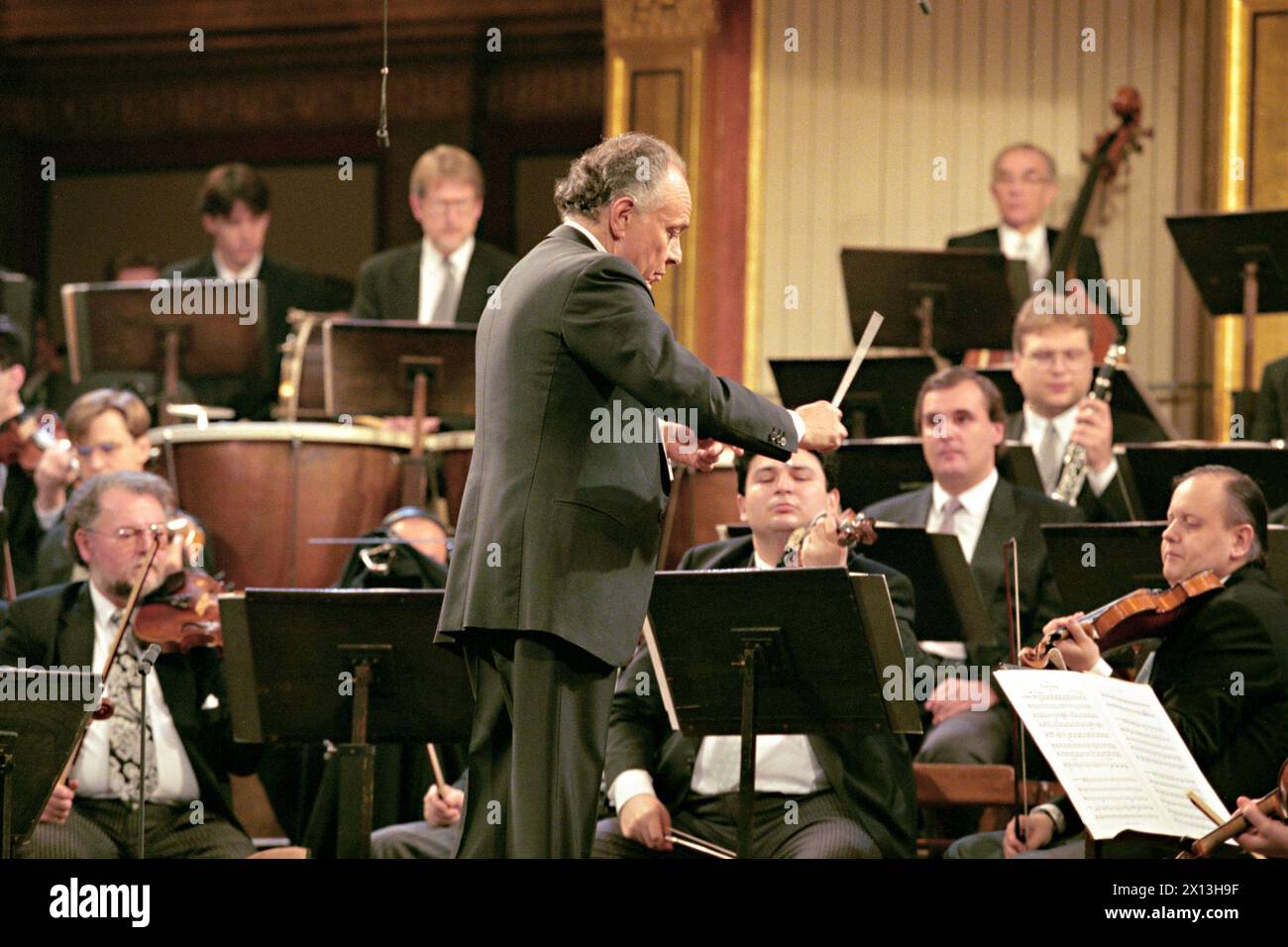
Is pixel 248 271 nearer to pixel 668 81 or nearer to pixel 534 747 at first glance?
pixel 668 81

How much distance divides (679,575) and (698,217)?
421 centimetres

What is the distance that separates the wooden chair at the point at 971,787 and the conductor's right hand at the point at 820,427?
1375 mm

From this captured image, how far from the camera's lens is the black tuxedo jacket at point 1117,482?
5418 mm

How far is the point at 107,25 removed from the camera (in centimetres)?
A: 966

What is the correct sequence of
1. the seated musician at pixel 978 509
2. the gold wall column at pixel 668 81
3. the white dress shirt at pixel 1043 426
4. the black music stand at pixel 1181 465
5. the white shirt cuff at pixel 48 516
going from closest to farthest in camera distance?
the black music stand at pixel 1181 465, the seated musician at pixel 978 509, the white dress shirt at pixel 1043 426, the white shirt cuff at pixel 48 516, the gold wall column at pixel 668 81

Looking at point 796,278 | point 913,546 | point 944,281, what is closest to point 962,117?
point 796,278

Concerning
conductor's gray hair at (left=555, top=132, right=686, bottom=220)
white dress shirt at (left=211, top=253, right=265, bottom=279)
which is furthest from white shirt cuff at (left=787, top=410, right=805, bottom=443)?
white dress shirt at (left=211, top=253, right=265, bottom=279)

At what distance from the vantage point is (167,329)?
6.41 m

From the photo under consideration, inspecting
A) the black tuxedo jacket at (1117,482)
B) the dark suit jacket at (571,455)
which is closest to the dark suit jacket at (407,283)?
→ the black tuxedo jacket at (1117,482)

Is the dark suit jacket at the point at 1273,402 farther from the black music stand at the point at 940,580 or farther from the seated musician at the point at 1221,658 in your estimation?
the seated musician at the point at 1221,658

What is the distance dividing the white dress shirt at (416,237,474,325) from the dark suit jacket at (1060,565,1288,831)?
3.54 m

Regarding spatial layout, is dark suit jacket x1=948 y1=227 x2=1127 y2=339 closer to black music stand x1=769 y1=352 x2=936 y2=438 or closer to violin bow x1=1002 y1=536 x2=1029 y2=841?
black music stand x1=769 y1=352 x2=936 y2=438

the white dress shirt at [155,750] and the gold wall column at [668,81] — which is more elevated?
the gold wall column at [668,81]
